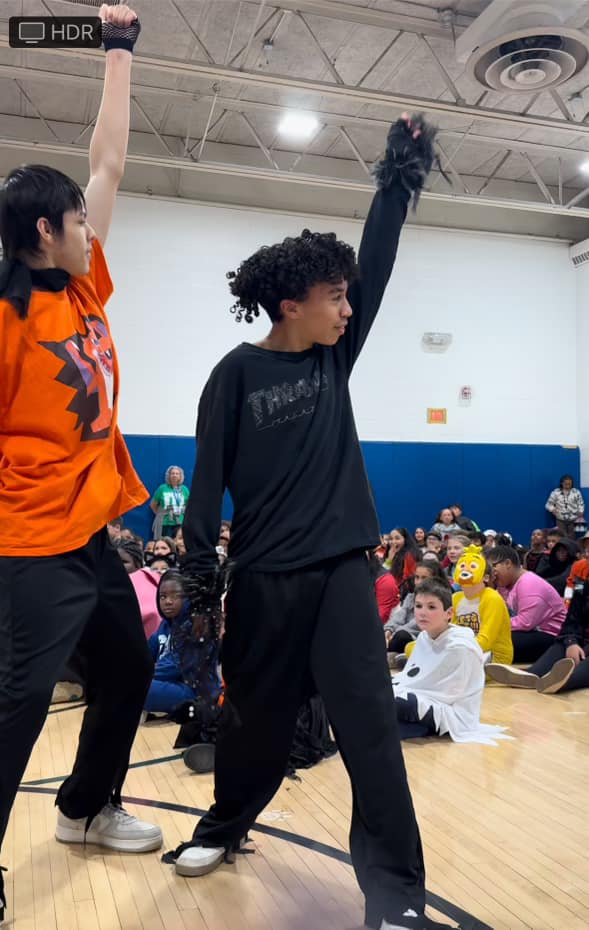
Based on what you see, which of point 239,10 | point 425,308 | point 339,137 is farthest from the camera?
point 425,308

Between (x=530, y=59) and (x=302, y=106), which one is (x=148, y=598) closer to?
(x=530, y=59)

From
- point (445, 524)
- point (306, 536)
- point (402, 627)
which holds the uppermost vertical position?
point (306, 536)

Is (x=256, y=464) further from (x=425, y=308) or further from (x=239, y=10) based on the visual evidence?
(x=425, y=308)

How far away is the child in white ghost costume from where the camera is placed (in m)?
4.68

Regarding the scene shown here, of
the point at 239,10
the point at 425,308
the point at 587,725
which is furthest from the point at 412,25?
the point at 587,725

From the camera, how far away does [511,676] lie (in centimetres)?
610

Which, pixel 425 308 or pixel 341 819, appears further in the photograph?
pixel 425 308

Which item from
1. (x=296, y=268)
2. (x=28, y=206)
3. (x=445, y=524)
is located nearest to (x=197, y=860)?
(x=296, y=268)

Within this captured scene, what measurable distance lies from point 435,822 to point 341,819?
0.36 m

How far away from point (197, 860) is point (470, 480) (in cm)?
1227

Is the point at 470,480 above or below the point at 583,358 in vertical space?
below

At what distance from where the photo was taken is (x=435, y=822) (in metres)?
3.31

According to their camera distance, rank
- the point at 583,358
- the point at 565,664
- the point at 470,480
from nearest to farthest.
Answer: the point at 565,664 < the point at 470,480 < the point at 583,358

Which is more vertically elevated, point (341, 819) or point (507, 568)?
point (507, 568)
